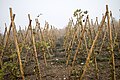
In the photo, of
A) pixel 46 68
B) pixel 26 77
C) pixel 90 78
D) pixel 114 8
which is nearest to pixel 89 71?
pixel 90 78

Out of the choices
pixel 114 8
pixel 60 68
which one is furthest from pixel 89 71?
pixel 114 8

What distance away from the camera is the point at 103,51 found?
9047 millimetres

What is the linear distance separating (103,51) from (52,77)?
4.03m

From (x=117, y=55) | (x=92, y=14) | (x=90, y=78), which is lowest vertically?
(x=90, y=78)

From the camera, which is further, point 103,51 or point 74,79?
Answer: point 103,51

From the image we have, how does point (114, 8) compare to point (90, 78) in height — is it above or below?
above

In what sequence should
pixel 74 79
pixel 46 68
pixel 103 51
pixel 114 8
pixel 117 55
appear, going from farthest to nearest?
pixel 114 8
pixel 103 51
pixel 117 55
pixel 46 68
pixel 74 79

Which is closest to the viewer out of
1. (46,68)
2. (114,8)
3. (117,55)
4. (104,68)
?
(104,68)

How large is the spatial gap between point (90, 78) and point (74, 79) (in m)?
0.51

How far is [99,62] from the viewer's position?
23.9 feet

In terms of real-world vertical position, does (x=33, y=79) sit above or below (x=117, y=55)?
below

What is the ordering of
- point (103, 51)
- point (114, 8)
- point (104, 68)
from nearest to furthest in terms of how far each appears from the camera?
point (104, 68), point (103, 51), point (114, 8)

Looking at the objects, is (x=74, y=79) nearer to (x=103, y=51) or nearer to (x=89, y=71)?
(x=89, y=71)

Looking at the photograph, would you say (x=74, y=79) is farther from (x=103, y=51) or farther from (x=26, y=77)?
(x=103, y=51)
